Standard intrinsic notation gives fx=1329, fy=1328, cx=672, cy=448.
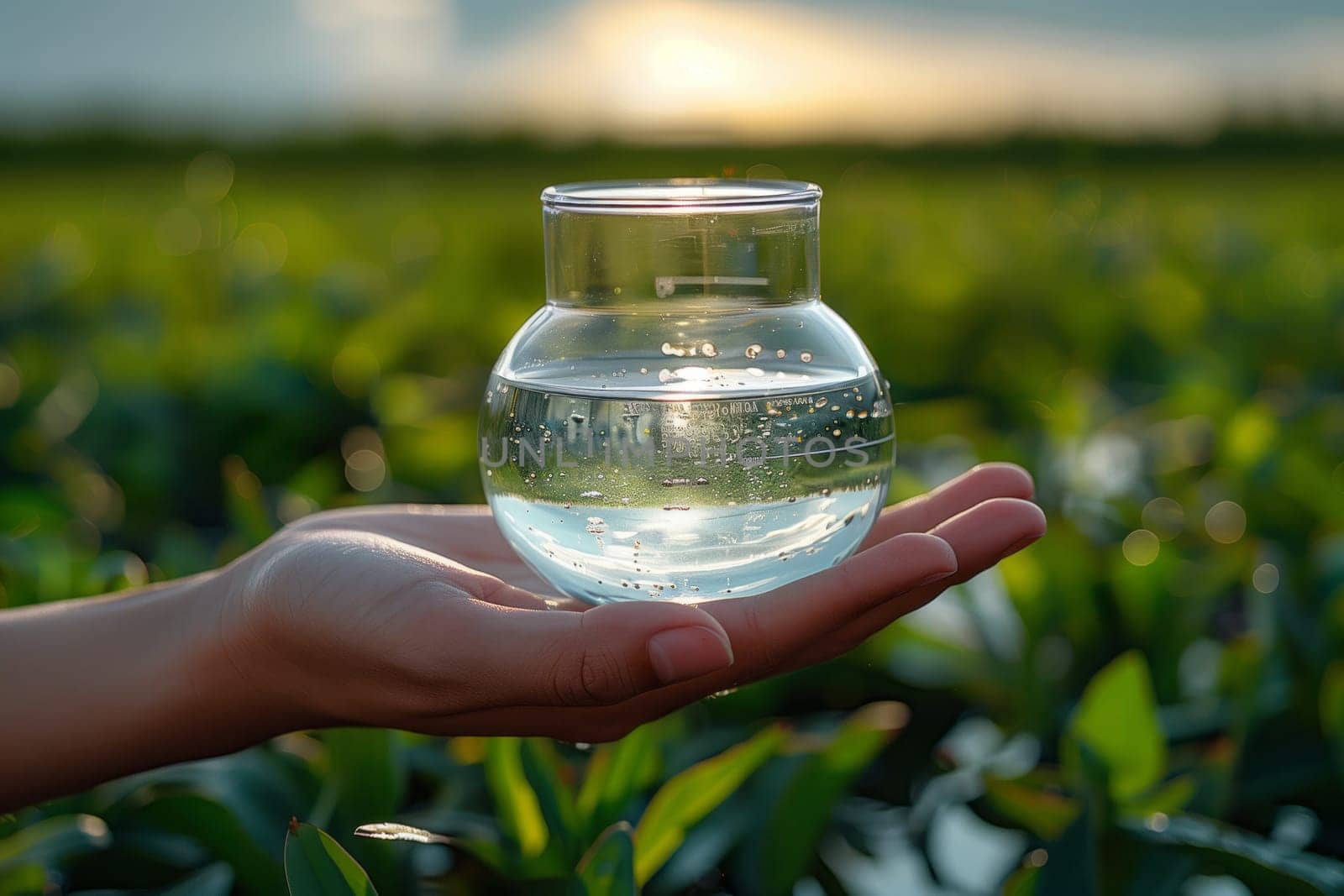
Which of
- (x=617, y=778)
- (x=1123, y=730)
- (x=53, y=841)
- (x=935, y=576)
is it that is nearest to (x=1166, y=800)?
(x=1123, y=730)

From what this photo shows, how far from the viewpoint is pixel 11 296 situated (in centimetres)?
476

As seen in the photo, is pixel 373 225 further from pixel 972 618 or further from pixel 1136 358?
pixel 972 618

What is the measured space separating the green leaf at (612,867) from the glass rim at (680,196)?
716 mm

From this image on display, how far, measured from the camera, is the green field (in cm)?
178

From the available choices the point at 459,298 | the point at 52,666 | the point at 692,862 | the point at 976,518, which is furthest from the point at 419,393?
the point at 976,518

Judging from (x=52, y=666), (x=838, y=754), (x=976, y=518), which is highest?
(x=976, y=518)

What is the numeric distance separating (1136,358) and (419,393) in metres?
2.31

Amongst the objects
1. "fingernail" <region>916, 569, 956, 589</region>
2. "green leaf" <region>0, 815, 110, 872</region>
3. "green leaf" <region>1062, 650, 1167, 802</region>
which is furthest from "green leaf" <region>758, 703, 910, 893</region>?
"green leaf" <region>0, 815, 110, 872</region>

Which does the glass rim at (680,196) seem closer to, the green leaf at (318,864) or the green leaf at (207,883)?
the green leaf at (318,864)

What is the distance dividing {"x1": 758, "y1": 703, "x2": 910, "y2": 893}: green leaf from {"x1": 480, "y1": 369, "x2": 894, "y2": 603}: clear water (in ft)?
0.93

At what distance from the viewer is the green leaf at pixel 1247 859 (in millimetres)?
1565

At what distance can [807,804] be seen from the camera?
180 centimetres

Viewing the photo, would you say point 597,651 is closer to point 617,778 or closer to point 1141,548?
point 617,778

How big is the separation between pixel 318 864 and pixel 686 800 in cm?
51
